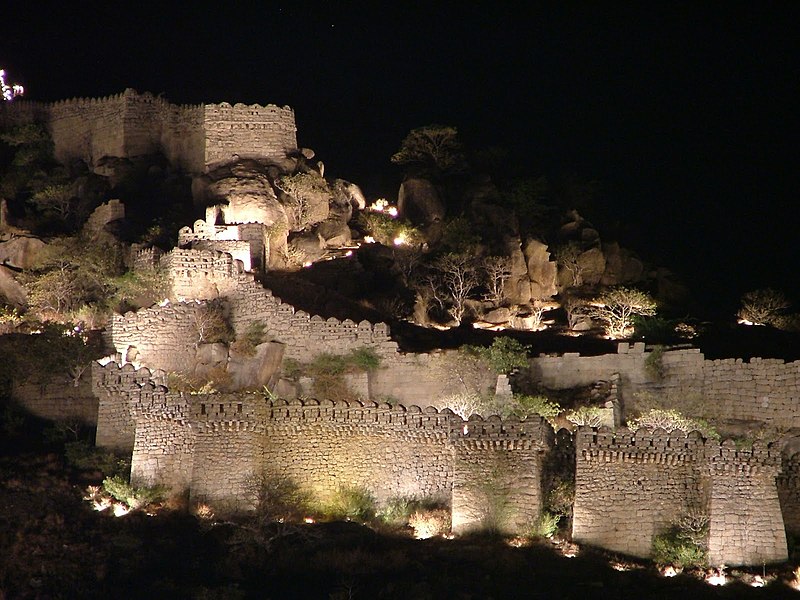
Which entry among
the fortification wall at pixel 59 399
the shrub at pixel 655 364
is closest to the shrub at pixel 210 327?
the fortification wall at pixel 59 399

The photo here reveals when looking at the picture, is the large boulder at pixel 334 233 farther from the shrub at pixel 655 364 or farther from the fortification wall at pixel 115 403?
the shrub at pixel 655 364

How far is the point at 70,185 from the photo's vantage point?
59.6 meters

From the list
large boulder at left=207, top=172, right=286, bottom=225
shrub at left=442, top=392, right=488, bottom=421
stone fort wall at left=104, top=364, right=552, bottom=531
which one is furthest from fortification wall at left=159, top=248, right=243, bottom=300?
shrub at left=442, top=392, right=488, bottom=421

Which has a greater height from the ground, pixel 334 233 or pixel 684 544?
pixel 334 233

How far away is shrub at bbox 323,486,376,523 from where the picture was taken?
40.8m

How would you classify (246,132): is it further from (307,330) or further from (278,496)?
(278,496)

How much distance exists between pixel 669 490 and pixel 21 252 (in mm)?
26961

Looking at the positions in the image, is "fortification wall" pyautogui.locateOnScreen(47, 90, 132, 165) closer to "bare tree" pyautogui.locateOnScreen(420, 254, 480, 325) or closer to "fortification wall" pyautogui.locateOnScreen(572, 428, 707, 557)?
"bare tree" pyautogui.locateOnScreen(420, 254, 480, 325)

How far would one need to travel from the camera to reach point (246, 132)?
58875 mm

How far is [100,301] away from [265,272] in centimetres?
585

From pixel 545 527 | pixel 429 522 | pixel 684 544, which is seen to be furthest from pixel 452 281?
pixel 684 544

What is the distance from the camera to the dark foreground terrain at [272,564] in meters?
35.7

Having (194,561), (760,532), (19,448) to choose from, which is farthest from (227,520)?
(760,532)

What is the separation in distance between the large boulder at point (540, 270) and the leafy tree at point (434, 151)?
20.9ft
